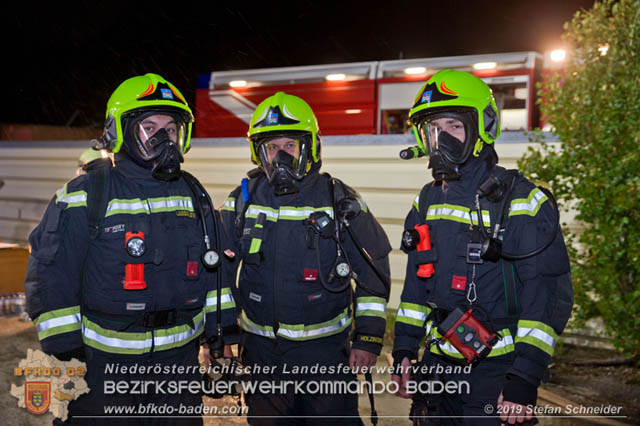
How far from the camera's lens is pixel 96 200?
2535mm

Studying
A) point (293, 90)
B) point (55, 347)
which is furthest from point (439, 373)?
point (293, 90)

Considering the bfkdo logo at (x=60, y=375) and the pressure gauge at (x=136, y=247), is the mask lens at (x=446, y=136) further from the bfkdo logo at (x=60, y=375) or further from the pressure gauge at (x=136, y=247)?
the bfkdo logo at (x=60, y=375)

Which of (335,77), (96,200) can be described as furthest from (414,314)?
(335,77)

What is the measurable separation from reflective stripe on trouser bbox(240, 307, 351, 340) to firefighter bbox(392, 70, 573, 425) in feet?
1.38

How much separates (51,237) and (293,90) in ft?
29.4

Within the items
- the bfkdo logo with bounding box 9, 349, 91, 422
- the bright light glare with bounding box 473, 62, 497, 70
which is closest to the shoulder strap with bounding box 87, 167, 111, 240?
the bfkdo logo with bounding box 9, 349, 91, 422

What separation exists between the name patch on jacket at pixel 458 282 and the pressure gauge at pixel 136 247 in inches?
55.8

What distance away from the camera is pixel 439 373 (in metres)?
2.58

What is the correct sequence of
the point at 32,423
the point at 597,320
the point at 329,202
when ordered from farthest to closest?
the point at 597,320, the point at 32,423, the point at 329,202

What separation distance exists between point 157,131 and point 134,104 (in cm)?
17

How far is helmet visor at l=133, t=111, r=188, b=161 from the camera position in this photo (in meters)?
2.69

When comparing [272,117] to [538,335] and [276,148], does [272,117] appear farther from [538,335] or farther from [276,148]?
[538,335]

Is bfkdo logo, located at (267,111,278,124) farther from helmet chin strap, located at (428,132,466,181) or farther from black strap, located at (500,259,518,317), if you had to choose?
black strap, located at (500,259,518,317)

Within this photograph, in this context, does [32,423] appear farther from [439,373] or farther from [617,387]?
[617,387]
